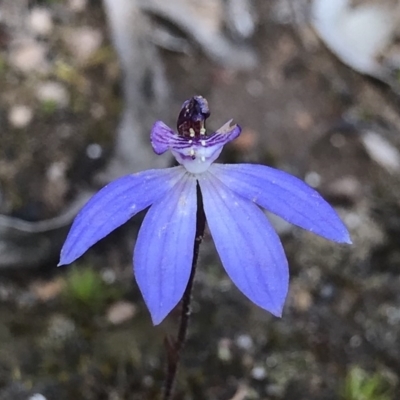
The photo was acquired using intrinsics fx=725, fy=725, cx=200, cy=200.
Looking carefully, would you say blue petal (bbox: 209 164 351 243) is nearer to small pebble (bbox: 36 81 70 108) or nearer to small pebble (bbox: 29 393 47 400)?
small pebble (bbox: 29 393 47 400)

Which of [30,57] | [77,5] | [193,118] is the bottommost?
[30,57]

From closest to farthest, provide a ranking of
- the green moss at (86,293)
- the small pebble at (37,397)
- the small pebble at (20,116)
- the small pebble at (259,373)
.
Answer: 1. the small pebble at (37,397)
2. the small pebble at (259,373)
3. the green moss at (86,293)
4. the small pebble at (20,116)

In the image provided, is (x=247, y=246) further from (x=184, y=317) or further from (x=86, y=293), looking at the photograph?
(x=86, y=293)

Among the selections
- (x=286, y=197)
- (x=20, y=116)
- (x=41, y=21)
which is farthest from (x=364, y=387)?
(x=41, y=21)

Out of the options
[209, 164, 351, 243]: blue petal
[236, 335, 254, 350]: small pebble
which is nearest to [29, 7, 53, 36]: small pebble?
[236, 335, 254, 350]: small pebble

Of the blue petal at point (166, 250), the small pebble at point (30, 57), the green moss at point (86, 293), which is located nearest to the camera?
the blue petal at point (166, 250)

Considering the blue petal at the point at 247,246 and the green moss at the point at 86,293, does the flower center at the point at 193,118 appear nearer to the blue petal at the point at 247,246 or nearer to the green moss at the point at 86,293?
the blue petal at the point at 247,246

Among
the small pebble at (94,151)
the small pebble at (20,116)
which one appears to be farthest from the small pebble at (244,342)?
the small pebble at (20,116)
